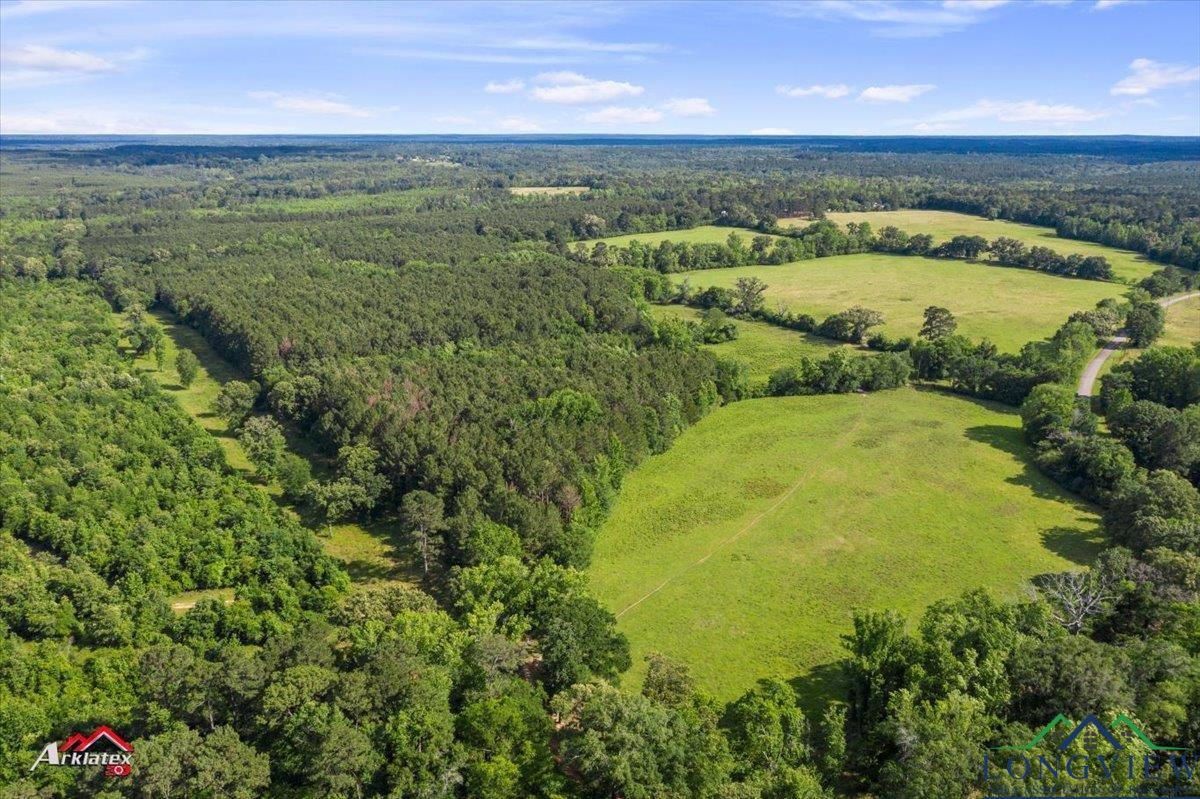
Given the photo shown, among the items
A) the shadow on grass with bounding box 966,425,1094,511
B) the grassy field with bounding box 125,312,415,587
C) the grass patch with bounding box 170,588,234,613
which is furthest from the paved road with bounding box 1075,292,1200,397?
the grass patch with bounding box 170,588,234,613

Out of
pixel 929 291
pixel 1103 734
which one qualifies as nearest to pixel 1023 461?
pixel 1103 734

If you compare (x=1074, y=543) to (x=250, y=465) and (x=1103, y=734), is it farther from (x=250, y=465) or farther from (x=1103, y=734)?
(x=250, y=465)

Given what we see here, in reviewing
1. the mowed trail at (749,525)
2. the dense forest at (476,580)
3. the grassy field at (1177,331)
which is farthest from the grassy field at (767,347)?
the grassy field at (1177,331)

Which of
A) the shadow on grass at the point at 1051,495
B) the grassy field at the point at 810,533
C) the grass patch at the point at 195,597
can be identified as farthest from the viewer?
the shadow on grass at the point at 1051,495

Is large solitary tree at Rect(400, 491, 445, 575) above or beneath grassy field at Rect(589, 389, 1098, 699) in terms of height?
above

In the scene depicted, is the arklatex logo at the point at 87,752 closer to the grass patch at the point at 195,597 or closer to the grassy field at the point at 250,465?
the grass patch at the point at 195,597

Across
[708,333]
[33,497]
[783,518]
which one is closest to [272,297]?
[33,497]

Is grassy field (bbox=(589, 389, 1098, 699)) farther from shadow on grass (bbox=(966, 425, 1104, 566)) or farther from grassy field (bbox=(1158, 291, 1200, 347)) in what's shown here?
grassy field (bbox=(1158, 291, 1200, 347))
